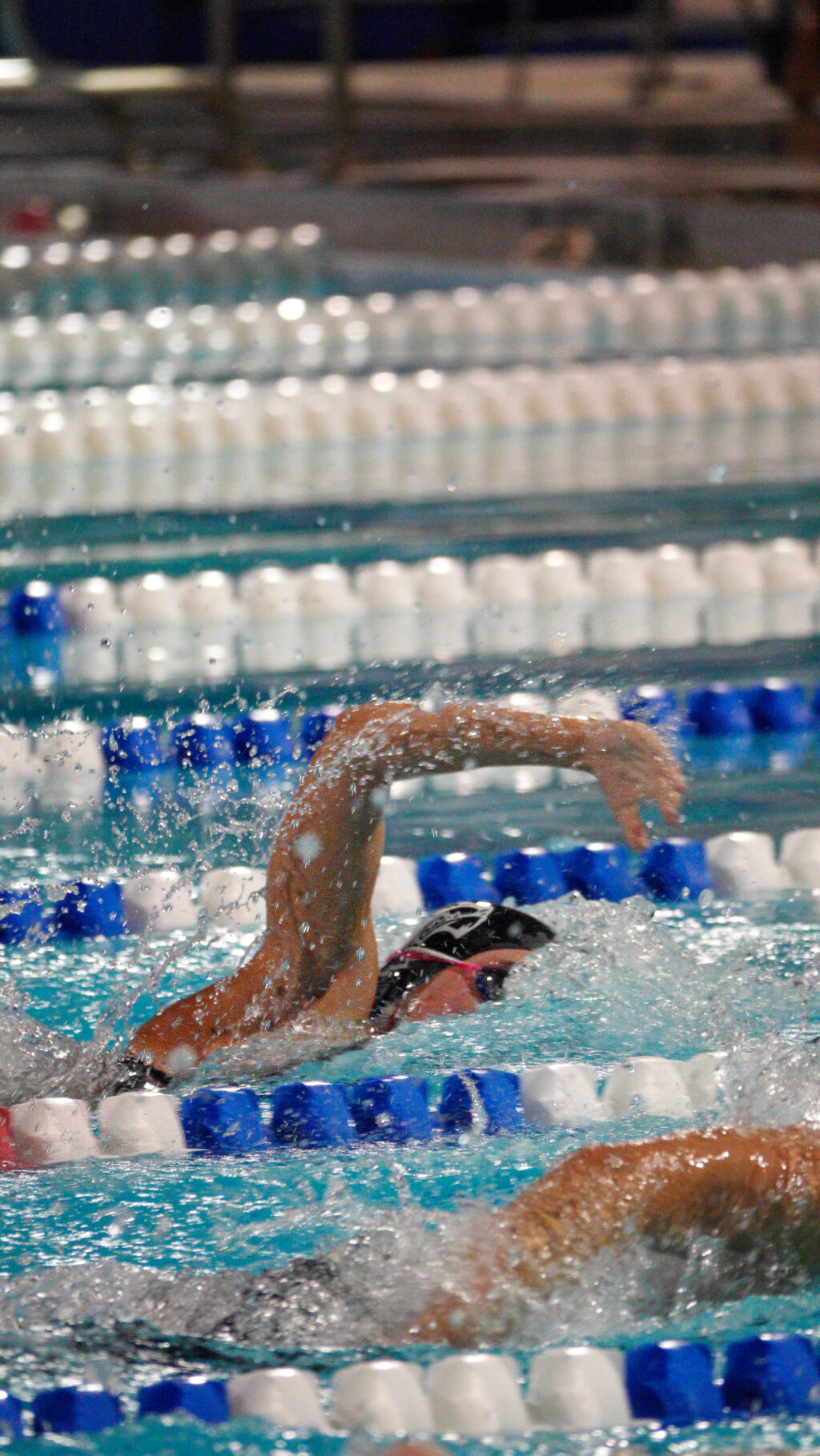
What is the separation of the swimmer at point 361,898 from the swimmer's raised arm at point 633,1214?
0.38 metres

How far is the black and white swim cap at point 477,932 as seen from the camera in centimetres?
229

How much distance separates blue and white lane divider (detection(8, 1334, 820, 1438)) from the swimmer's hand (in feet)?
1.76

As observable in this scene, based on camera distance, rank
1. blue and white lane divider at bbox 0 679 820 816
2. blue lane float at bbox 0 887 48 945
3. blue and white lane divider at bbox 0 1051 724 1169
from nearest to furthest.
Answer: blue and white lane divider at bbox 0 1051 724 1169 → blue lane float at bbox 0 887 48 945 → blue and white lane divider at bbox 0 679 820 816

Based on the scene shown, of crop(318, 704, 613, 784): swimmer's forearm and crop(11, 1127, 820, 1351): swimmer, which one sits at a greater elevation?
crop(318, 704, 613, 784): swimmer's forearm

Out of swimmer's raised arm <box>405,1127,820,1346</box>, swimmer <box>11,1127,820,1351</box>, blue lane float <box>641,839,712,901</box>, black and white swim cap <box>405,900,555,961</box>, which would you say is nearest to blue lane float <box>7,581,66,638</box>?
blue lane float <box>641,839,712,901</box>

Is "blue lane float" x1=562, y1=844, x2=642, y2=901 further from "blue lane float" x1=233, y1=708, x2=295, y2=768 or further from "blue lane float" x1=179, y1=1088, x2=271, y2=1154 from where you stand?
"blue lane float" x1=179, y1=1088, x2=271, y2=1154

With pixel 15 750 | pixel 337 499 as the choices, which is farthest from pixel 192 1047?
pixel 337 499

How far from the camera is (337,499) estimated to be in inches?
185

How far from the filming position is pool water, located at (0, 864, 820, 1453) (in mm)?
1624

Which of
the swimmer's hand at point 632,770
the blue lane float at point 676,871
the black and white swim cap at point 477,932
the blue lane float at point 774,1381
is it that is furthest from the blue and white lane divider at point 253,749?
the blue lane float at point 774,1381

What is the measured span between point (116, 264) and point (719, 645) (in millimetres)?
3299

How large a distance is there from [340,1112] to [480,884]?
785mm

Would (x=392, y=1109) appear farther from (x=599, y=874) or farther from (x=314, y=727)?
(x=314, y=727)

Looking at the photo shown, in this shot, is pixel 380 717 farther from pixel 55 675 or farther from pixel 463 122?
pixel 463 122
